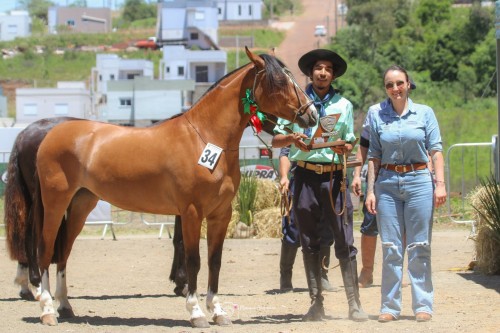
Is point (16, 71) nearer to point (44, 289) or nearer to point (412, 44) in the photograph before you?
point (412, 44)

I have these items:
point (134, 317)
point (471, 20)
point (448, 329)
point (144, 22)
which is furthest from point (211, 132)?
point (144, 22)

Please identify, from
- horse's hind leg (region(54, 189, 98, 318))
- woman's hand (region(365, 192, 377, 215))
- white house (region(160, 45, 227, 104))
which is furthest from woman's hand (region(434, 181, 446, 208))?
white house (region(160, 45, 227, 104))

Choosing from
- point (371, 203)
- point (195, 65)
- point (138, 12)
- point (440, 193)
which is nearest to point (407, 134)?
point (440, 193)

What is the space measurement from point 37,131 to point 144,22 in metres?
125

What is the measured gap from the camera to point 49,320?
7.99 meters

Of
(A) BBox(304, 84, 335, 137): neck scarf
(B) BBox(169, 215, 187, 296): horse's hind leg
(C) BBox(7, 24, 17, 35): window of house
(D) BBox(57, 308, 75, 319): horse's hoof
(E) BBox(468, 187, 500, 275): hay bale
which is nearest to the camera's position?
(A) BBox(304, 84, 335, 137): neck scarf

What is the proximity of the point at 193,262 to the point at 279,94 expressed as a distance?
5.04 feet

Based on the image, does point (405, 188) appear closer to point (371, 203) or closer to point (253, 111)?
point (371, 203)

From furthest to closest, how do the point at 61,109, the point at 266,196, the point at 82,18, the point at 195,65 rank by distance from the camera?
the point at 82,18
the point at 195,65
the point at 61,109
the point at 266,196

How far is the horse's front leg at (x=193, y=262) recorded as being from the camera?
759 centimetres

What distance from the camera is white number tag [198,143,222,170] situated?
761cm

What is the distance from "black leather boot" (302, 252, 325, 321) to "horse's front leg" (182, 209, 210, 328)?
0.88 metres

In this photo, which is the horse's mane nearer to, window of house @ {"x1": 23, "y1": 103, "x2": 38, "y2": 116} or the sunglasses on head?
the sunglasses on head

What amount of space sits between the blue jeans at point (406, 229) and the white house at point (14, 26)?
119920 mm
